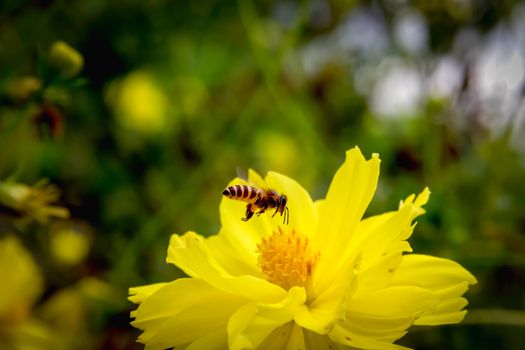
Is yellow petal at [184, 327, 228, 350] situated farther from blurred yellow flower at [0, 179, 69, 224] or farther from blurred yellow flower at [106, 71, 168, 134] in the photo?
blurred yellow flower at [106, 71, 168, 134]

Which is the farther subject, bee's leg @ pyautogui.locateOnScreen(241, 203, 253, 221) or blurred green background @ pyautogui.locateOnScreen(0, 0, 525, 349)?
Result: blurred green background @ pyautogui.locateOnScreen(0, 0, 525, 349)

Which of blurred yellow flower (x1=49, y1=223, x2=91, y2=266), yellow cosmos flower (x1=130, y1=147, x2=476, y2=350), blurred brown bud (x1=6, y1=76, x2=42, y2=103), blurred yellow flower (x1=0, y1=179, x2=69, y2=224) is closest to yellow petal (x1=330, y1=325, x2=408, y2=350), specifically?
yellow cosmos flower (x1=130, y1=147, x2=476, y2=350)

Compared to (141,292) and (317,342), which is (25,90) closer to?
(141,292)

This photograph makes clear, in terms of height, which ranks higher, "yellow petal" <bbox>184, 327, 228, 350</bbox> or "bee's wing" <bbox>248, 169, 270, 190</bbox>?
"bee's wing" <bbox>248, 169, 270, 190</bbox>

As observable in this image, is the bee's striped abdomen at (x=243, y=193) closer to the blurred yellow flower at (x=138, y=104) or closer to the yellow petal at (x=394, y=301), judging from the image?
the yellow petal at (x=394, y=301)

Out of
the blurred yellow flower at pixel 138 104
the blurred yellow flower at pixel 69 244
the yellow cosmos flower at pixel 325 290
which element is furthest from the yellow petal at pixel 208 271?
the blurred yellow flower at pixel 138 104

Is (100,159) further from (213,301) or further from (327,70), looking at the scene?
(213,301)

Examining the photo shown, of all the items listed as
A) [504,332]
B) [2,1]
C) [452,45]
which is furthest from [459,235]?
[2,1]
